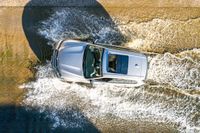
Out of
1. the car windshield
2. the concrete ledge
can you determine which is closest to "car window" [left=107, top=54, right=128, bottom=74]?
the car windshield

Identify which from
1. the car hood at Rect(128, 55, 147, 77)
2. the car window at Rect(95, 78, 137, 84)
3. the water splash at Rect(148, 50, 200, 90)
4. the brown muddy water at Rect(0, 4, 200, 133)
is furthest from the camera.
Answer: the water splash at Rect(148, 50, 200, 90)

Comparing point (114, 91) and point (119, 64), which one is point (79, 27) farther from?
point (114, 91)

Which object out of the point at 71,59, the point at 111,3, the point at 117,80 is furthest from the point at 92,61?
the point at 111,3

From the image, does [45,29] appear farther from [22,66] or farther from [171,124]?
[171,124]

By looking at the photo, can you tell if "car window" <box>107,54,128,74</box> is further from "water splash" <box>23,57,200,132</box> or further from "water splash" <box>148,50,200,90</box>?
"water splash" <box>148,50,200,90</box>

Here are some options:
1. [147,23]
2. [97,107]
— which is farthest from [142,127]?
[147,23]

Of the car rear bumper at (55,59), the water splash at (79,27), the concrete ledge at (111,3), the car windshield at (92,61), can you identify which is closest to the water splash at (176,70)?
the water splash at (79,27)
